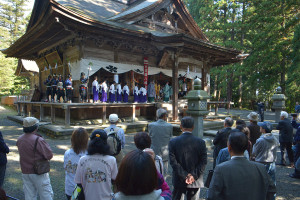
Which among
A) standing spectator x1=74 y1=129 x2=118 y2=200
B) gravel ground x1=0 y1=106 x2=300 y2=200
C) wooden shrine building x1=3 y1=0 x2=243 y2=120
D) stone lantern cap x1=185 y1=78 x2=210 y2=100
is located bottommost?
gravel ground x1=0 y1=106 x2=300 y2=200

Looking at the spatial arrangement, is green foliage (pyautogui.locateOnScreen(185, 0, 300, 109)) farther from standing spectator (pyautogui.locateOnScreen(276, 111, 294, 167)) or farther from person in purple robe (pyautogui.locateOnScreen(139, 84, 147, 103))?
person in purple robe (pyautogui.locateOnScreen(139, 84, 147, 103))

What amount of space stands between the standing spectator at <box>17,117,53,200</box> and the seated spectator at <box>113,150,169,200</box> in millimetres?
2053

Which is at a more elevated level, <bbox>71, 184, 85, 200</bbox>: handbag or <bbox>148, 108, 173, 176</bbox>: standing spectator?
<bbox>148, 108, 173, 176</bbox>: standing spectator

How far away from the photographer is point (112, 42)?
11.2m

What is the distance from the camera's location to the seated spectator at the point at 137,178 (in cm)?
133

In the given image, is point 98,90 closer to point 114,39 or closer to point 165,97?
point 114,39

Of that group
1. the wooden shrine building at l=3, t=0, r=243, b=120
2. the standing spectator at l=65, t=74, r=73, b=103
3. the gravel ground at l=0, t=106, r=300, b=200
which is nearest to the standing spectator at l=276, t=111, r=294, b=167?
the gravel ground at l=0, t=106, r=300, b=200

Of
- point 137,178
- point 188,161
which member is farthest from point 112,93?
point 137,178

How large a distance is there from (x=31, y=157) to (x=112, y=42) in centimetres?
923

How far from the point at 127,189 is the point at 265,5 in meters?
20.5

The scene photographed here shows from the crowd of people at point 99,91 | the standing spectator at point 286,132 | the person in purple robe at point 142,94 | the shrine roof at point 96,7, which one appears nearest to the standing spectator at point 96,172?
the standing spectator at point 286,132

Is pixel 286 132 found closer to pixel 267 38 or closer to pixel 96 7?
pixel 96 7

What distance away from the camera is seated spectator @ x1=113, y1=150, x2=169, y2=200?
52.4 inches

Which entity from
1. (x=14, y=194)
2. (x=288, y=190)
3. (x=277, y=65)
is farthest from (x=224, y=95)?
(x=14, y=194)
